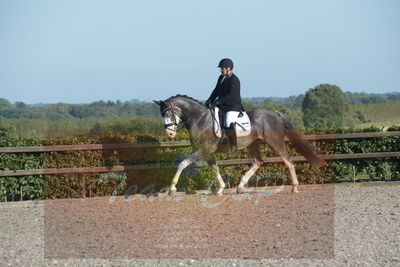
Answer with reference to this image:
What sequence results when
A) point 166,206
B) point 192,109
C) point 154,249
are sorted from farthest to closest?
point 192,109, point 166,206, point 154,249

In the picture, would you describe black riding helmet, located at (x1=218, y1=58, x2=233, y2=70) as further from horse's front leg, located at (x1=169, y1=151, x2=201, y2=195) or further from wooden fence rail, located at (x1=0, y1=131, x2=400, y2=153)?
wooden fence rail, located at (x1=0, y1=131, x2=400, y2=153)

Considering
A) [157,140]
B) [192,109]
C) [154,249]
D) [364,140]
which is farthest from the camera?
[364,140]

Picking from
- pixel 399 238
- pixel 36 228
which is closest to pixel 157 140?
pixel 36 228

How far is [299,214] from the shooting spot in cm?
955

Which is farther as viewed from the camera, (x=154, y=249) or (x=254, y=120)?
(x=254, y=120)

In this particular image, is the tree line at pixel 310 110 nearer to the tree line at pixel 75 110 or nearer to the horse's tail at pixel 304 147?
the tree line at pixel 75 110

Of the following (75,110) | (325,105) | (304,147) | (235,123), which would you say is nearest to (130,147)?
(235,123)

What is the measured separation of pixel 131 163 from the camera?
1332 centimetres

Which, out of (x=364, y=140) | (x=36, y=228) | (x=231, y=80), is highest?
(x=231, y=80)

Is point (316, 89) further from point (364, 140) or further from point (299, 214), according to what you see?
point (299, 214)

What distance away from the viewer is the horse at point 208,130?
1156cm

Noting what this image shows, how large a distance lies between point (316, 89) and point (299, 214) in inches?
1583

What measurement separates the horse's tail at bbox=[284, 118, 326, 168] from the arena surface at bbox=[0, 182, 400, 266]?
68 cm

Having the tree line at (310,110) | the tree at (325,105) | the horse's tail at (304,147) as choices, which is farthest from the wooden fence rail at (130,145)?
the tree at (325,105)
